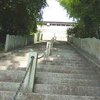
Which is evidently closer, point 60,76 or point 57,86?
point 57,86

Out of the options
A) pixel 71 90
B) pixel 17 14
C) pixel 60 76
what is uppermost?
pixel 17 14

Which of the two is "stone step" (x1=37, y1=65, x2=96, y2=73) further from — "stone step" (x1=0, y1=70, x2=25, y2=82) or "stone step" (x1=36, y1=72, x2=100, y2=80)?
"stone step" (x1=0, y1=70, x2=25, y2=82)

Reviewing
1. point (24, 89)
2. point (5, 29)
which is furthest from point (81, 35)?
point (24, 89)

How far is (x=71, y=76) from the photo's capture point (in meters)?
8.86

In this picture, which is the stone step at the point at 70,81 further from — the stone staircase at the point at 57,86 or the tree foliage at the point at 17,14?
the tree foliage at the point at 17,14

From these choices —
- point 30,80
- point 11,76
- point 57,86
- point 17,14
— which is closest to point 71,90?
point 57,86

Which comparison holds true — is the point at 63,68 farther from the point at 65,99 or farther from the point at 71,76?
the point at 65,99

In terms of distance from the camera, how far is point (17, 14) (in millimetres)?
22766

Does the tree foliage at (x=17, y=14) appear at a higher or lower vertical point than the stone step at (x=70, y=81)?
higher

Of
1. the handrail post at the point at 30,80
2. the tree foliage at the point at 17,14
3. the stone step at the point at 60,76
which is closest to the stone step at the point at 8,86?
the handrail post at the point at 30,80

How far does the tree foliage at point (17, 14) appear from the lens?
20739 mm

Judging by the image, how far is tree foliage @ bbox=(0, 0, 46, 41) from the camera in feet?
68.0

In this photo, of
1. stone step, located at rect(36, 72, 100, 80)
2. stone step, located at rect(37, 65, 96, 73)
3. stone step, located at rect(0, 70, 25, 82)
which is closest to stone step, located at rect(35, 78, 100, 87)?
stone step, located at rect(36, 72, 100, 80)

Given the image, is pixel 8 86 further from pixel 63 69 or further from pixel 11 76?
pixel 63 69
